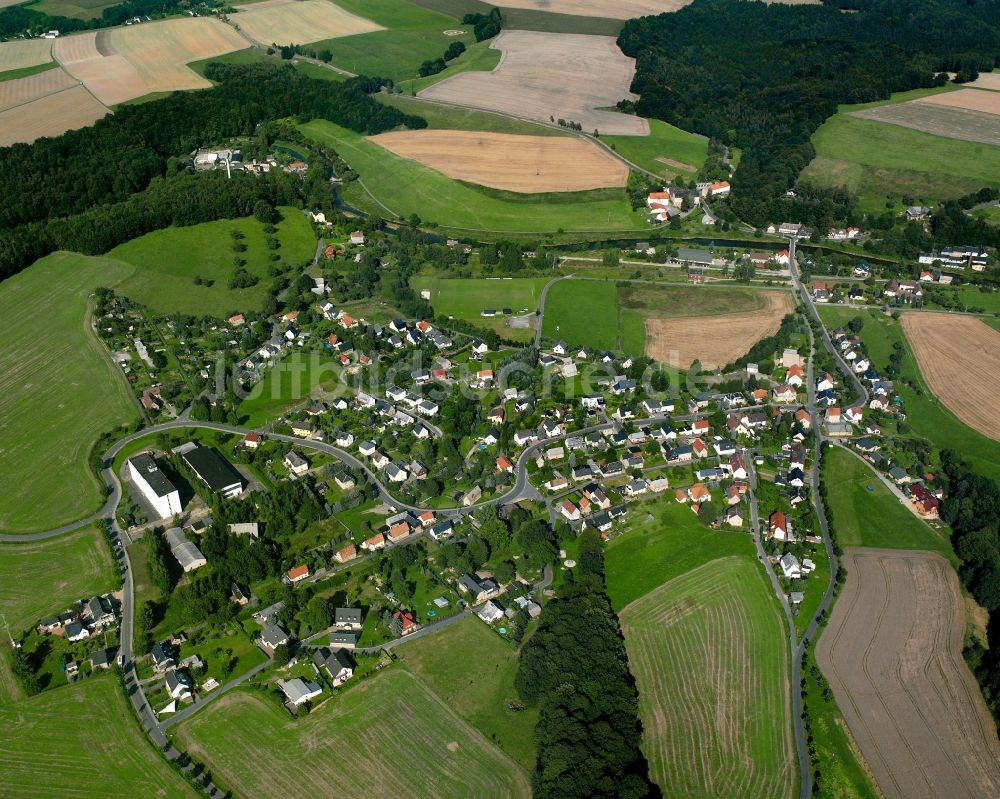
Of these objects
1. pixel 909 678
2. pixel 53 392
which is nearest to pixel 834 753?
pixel 909 678

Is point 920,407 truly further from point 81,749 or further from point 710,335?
point 81,749

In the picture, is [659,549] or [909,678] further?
[659,549]

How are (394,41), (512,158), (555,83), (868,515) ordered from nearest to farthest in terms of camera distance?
(868,515), (512,158), (555,83), (394,41)

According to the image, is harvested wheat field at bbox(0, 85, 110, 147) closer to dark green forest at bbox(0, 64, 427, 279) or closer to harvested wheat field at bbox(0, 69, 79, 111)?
harvested wheat field at bbox(0, 69, 79, 111)

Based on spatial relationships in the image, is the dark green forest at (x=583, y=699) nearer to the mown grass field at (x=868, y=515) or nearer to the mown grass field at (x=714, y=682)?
the mown grass field at (x=714, y=682)

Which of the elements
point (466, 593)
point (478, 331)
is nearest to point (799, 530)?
point (466, 593)

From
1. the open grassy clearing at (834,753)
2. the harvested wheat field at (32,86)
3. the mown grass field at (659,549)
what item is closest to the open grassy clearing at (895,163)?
the mown grass field at (659,549)
